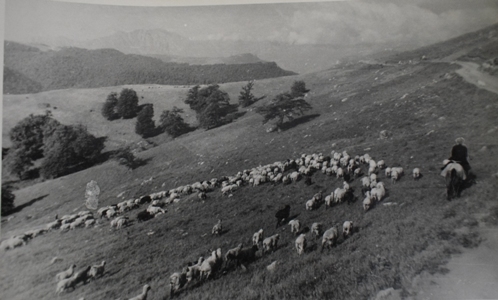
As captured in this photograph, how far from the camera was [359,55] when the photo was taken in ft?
39.1

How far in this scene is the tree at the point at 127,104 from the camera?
428 inches

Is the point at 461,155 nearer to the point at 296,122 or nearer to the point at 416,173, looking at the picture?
the point at 416,173

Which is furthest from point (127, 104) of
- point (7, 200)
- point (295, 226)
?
point (295, 226)

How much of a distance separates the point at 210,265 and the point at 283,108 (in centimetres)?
566

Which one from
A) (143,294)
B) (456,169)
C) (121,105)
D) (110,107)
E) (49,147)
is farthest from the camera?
(121,105)

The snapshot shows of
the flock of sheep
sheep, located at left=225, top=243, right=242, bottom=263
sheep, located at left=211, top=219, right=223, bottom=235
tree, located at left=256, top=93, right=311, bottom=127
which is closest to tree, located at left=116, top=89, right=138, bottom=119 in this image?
the flock of sheep

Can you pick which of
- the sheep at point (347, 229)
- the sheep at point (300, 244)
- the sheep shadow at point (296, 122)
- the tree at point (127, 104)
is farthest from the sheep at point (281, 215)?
the tree at point (127, 104)

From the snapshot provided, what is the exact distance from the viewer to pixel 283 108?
37.6 feet

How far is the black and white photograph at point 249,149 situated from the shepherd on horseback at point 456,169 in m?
0.06

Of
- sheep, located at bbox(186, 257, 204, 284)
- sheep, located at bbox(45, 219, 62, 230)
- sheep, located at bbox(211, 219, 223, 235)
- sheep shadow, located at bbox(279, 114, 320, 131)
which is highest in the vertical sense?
sheep shadow, located at bbox(279, 114, 320, 131)

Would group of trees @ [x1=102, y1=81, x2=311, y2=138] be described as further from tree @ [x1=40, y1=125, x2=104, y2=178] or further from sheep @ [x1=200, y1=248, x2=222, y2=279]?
sheep @ [x1=200, y1=248, x2=222, y2=279]

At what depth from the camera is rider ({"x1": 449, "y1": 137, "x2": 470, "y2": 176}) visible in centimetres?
955

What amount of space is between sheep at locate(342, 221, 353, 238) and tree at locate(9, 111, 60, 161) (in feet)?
29.4

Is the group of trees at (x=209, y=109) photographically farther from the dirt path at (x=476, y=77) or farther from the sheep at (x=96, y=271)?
the dirt path at (x=476, y=77)
